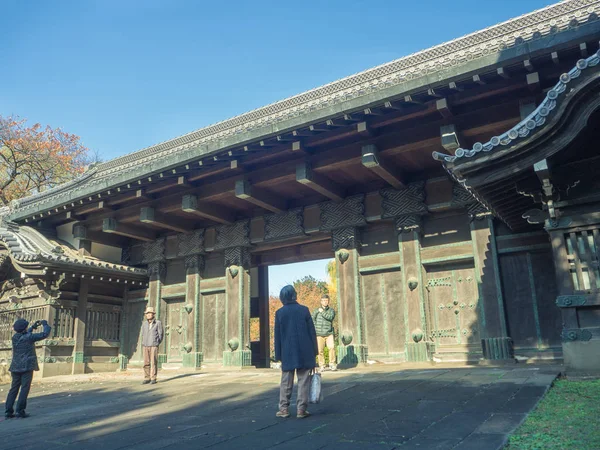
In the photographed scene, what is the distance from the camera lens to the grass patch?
12.0 feet

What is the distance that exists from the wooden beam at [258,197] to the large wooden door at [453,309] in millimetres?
3889

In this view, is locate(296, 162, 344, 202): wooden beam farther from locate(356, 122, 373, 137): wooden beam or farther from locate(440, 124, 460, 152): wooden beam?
locate(440, 124, 460, 152): wooden beam

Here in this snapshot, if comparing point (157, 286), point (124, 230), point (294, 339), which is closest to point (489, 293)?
point (294, 339)

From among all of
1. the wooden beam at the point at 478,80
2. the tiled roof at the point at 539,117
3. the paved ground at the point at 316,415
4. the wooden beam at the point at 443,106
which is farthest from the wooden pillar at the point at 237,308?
the tiled roof at the point at 539,117

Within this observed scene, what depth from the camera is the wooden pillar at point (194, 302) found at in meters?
12.8

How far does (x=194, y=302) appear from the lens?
43.3ft

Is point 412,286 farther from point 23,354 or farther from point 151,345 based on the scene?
point 23,354

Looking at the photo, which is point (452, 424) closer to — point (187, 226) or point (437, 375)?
point (437, 375)

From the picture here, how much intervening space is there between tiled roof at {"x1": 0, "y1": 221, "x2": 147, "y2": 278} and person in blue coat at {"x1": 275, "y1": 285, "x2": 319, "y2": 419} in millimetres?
8191

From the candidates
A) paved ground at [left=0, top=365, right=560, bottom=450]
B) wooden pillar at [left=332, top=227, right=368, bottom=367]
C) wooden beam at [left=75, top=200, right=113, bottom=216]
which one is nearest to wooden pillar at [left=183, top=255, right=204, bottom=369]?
wooden beam at [left=75, top=200, right=113, bottom=216]

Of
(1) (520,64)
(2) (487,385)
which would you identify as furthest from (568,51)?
(2) (487,385)

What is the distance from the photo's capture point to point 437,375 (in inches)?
291

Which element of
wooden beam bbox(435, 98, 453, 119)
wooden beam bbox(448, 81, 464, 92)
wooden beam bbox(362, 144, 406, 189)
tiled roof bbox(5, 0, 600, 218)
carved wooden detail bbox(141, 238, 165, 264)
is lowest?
carved wooden detail bbox(141, 238, 165, 264)

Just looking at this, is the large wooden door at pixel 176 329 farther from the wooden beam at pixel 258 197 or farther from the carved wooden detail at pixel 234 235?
the wooden beam at pixel 258 197
